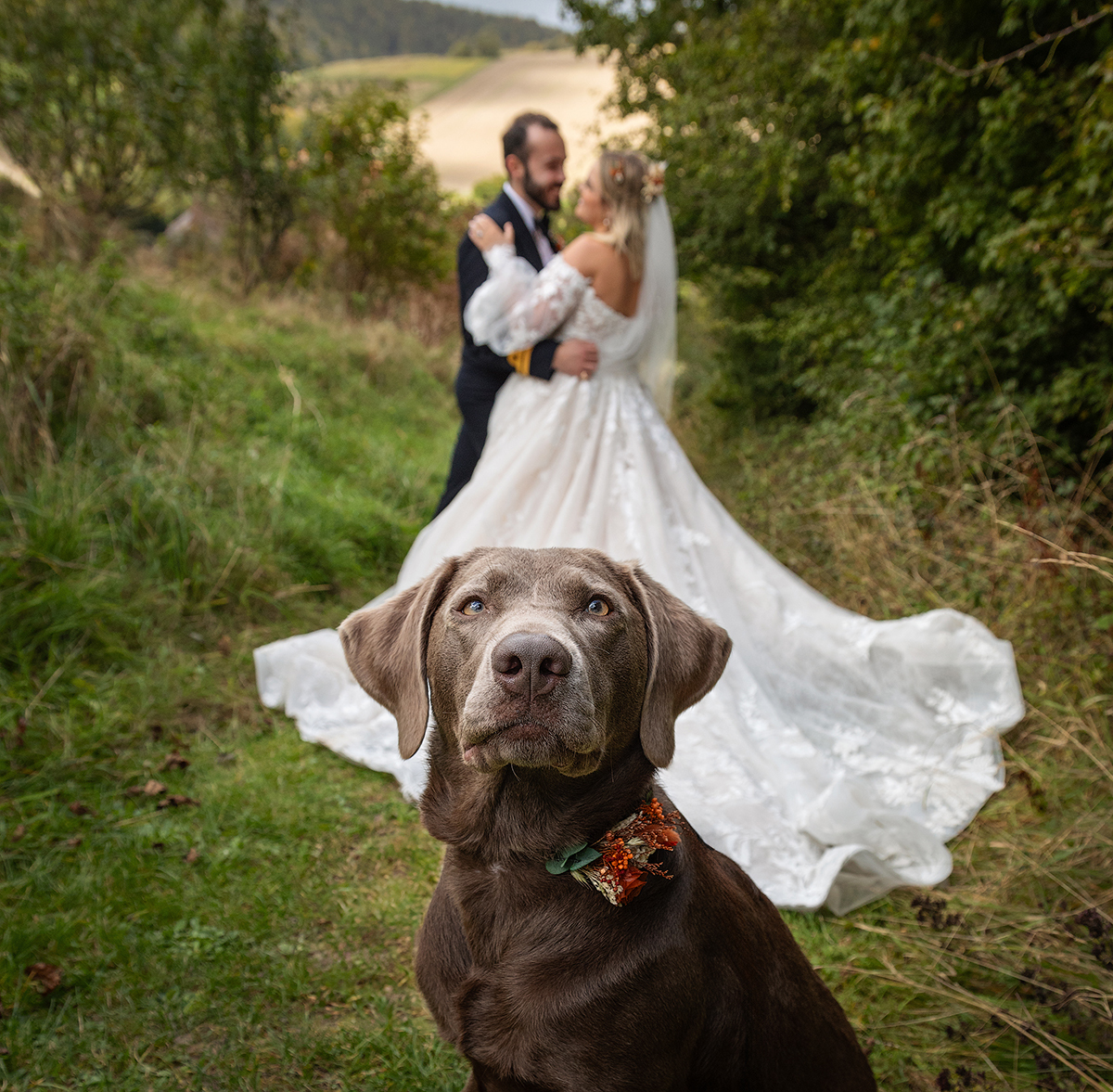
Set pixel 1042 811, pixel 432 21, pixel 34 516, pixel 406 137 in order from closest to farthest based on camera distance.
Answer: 1. pixel 1042 811
2. pixel 34 516
3. pixel 406 137
4. pixel 432 21

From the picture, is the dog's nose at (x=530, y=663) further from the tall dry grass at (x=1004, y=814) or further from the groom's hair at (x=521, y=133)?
the groom's hair at (x=521, y=133)

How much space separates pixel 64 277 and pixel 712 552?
560 cm

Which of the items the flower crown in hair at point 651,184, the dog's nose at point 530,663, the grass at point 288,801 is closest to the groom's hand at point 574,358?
the flower crown in hair at point 651,184

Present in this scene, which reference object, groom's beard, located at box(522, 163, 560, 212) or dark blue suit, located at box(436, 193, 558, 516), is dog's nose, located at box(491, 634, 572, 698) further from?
groom's beard, located at box(522, 163, 560, 212)

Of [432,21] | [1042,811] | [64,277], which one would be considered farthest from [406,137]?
[432,21]

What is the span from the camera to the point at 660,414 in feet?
14.6

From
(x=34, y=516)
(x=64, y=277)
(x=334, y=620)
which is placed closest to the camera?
(x=34, y=516)

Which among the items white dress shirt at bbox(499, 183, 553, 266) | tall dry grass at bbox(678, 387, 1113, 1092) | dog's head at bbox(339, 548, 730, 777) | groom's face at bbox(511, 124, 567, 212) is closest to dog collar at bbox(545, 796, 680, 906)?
dog's head at bbox(339, 548, 730, 777)

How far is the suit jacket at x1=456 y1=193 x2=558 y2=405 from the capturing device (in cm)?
442

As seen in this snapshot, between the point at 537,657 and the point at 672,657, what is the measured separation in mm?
479

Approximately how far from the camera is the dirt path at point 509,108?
13445 mm

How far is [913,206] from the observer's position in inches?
244

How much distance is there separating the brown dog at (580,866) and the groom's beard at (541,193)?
3.16 metres

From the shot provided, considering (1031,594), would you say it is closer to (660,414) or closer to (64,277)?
(660,414)
